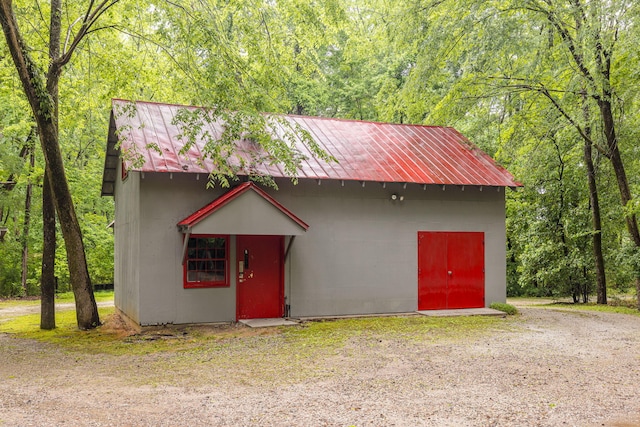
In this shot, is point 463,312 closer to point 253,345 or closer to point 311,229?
point 311,229

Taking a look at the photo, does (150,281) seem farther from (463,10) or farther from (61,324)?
(463,10)

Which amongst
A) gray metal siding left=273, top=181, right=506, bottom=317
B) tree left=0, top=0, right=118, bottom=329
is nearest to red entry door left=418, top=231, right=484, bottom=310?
gray metal siding left=273, top=181, right=506, bottom=317

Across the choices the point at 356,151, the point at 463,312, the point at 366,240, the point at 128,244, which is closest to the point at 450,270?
the point at 463,312

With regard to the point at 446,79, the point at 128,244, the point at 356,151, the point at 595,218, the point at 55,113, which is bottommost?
the point at 128,244

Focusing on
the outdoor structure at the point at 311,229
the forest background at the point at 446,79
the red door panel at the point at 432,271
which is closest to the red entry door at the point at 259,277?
the outdoor structure at the point at 311,229

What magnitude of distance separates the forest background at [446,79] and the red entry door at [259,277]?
3.21m

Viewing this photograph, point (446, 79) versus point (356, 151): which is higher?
point (446, 79)

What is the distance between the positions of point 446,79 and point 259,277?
976cm

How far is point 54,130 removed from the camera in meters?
12.3

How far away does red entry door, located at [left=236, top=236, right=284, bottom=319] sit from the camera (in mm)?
13086

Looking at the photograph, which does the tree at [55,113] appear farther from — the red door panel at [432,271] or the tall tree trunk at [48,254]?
the red door panel at [432,271]

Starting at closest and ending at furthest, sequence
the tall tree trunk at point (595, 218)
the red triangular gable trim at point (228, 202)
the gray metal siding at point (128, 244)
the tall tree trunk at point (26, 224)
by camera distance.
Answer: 1. the red triangular gable trim at point (228, 202)
2. the gray metal siding at point (128, 244)
3. the tall tree trunk at point (595, 218)
4. the tall tree trunk at point (26, 224)

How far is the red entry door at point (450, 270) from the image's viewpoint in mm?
14750

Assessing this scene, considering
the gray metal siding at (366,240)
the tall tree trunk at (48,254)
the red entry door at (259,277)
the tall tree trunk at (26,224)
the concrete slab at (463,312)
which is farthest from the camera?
the tall tree trunk at (26,224)
